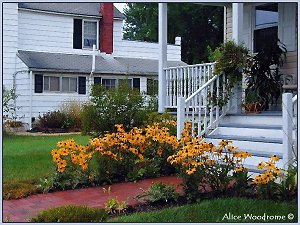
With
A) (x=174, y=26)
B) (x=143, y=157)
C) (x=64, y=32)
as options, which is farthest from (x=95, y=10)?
(x=143, y=157)

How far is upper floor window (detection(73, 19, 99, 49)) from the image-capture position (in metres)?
20.8

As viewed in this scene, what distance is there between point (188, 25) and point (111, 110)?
64.1 feet

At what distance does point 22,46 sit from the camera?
1948 cm

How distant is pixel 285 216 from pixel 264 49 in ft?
17.0

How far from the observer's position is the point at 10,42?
19.0 m

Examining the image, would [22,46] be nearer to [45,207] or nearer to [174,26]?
[174,26]

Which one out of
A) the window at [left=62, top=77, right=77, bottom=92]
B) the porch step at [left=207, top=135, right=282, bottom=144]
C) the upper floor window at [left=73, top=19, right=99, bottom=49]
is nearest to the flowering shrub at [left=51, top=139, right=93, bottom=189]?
the porch step at [left=207, top=135, right=282, bottom=144]

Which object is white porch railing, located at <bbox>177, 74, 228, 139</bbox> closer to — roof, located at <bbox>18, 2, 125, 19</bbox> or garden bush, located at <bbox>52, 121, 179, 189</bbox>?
garden bush, located at <bbox>52, 121, 179, 189</bbox>

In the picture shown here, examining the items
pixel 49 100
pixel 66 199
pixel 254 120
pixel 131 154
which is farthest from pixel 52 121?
pixel 66 199

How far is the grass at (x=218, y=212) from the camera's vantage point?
5129 millimetres

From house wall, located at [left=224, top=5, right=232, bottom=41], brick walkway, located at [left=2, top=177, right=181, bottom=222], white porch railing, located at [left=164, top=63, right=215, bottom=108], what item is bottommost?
brick walkway, located at [left=2, top=177, right=181, bottom=222]

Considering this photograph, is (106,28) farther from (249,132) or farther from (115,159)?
(115,159)

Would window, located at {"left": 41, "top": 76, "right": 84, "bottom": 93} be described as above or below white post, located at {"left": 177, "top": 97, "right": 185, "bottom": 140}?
above

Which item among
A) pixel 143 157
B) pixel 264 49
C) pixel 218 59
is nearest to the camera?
pixel 143 157
